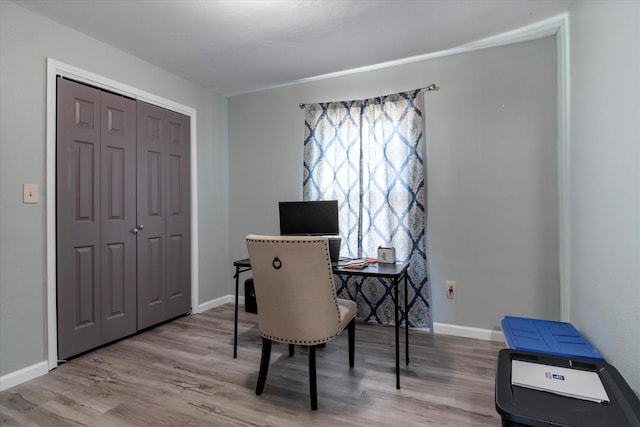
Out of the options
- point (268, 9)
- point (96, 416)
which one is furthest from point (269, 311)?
point (268, 9)

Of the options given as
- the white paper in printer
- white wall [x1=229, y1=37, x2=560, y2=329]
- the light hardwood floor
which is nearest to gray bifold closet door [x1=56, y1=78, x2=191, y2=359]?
the light hardwood floor

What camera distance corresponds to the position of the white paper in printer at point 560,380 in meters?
1.10

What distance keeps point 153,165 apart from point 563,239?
3394 millimetres

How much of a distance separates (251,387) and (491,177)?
2.36 m

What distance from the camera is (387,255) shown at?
2.33 meters

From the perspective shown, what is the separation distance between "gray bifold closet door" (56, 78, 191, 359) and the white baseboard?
12 centimetres

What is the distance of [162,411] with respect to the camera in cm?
171

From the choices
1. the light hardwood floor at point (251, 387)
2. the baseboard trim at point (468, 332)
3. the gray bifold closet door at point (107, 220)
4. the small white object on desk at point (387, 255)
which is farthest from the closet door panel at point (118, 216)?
the baseboard trim at point (468, 332)

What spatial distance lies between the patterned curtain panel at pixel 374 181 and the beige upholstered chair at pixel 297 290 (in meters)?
1.22

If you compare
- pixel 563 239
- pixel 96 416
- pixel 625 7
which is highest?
pixel 625 7

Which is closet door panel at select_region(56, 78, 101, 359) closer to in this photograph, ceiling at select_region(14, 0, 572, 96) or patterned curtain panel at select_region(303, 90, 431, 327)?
ceiling at select_region(14, 0, 572, 96)

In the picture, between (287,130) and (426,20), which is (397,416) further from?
(287,130)

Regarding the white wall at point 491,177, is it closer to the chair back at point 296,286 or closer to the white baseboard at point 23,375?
the chair back at point 296,286

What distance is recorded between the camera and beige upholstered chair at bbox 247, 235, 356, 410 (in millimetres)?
1648
